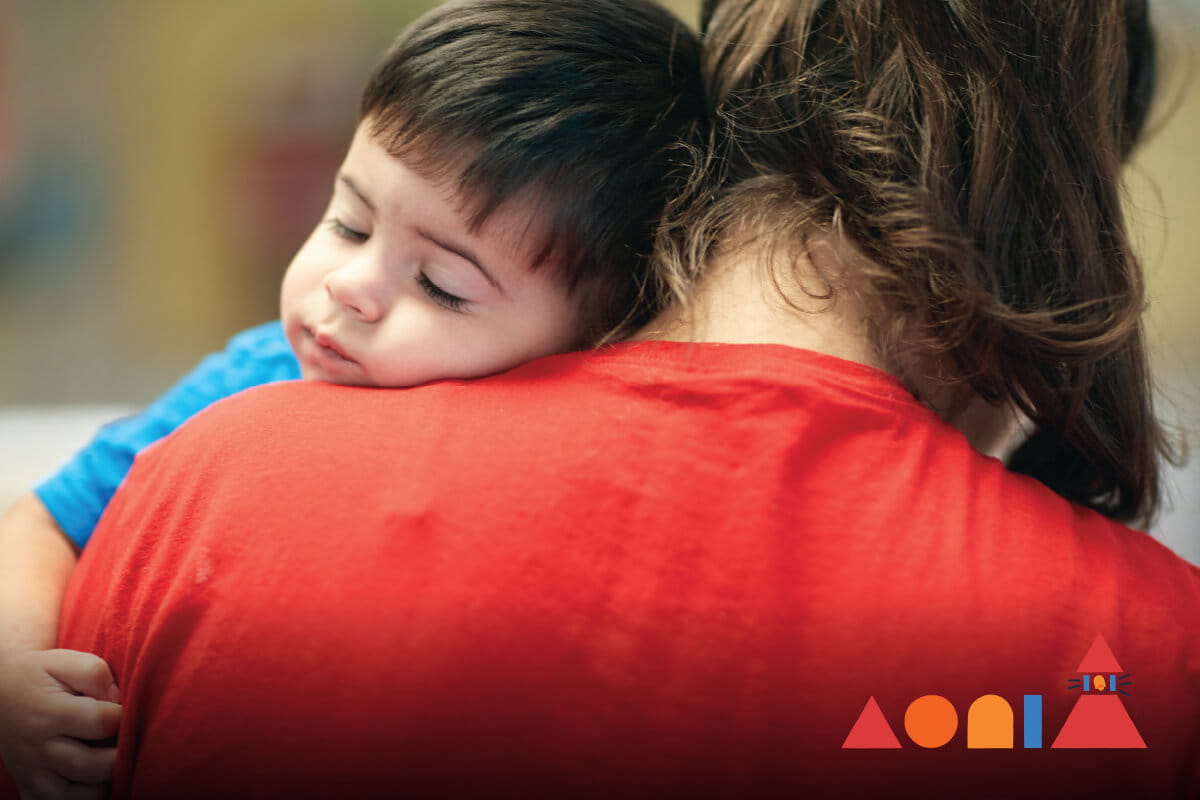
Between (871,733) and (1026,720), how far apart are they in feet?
0.28

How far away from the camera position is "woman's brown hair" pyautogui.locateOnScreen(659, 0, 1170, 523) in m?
0.67

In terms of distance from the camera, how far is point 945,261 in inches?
26.0

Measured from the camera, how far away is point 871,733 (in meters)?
0.51

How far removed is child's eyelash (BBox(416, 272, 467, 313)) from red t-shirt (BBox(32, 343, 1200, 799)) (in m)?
0.20

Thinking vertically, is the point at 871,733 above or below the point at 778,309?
below

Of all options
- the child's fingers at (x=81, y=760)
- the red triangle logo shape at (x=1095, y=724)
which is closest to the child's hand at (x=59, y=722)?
the child's fingers at (x=81, y=760)

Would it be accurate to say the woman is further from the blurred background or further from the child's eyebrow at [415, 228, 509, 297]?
the blurred background

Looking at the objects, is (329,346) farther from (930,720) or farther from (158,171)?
(158,171)

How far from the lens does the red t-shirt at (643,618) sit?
0.50 metres

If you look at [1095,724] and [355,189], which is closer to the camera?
[1095,724]

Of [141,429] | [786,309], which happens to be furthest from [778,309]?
[141,429]

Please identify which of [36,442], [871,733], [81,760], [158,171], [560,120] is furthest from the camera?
[158,171]

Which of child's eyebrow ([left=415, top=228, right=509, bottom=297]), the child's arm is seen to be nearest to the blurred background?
child's eyebrow ([left=415, top=228, right=509, bottom=297])

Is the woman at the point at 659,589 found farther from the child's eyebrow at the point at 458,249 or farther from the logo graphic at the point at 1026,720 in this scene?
the child's eyebrow at the point at 458,249
